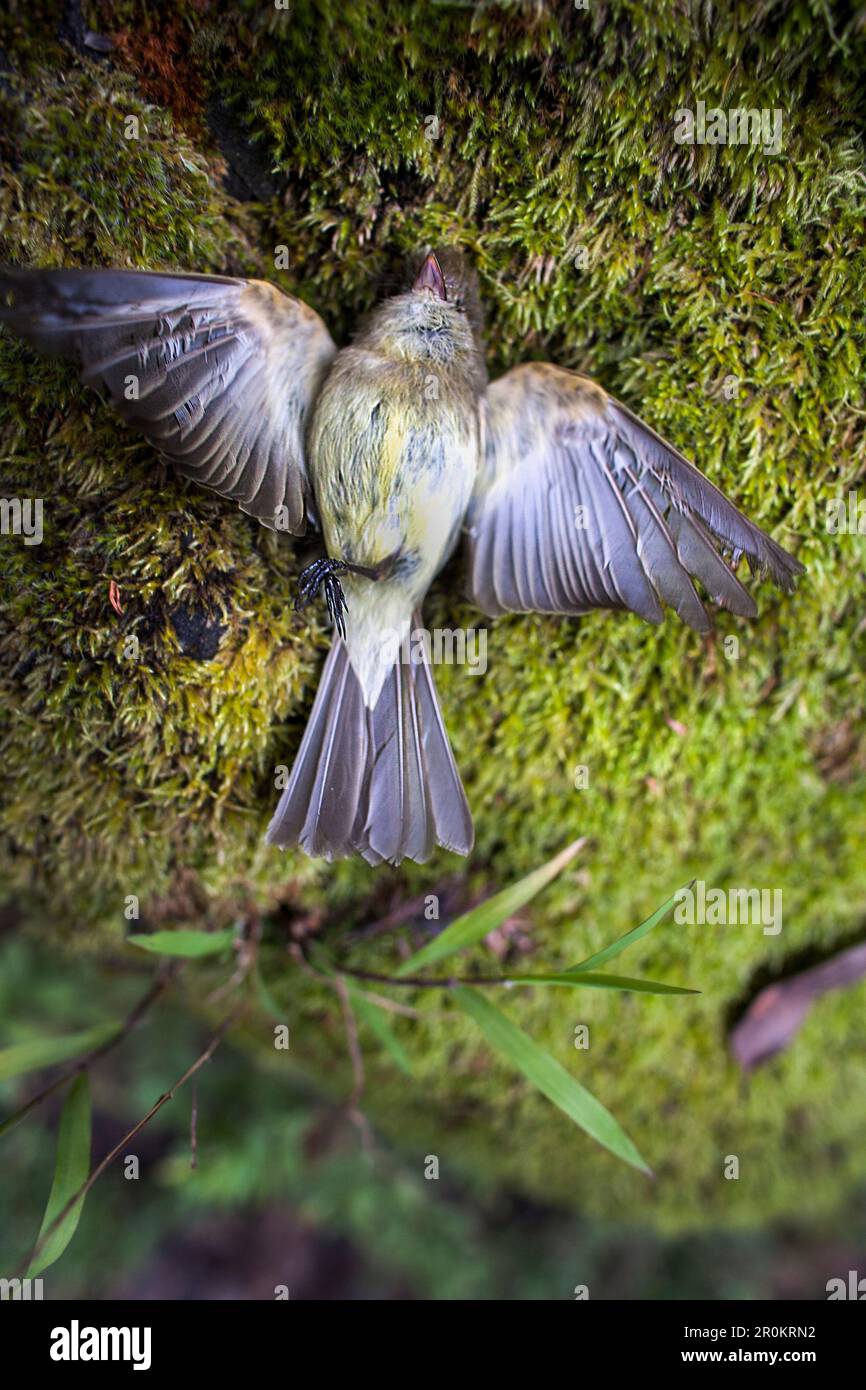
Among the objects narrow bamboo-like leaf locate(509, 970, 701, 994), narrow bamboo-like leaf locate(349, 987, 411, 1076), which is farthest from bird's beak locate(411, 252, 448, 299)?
narrow bamboo-like leaf locate(349, 987, 411, 1076)

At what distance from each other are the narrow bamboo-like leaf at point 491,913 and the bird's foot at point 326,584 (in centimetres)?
62

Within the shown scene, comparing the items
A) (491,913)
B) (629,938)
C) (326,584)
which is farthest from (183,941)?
(629,938)

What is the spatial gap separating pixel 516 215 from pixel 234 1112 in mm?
2887

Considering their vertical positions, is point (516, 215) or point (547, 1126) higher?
point (516, 215)

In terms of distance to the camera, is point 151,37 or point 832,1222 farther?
point 832,1222

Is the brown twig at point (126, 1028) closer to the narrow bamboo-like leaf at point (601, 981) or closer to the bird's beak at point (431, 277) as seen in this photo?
the narrow bamboo-like leaf at point (601, 981)

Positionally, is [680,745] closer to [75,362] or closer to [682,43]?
[682,43]

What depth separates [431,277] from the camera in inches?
57.4

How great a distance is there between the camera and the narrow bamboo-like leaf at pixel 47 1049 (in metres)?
1.74

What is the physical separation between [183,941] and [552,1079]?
2.52 ft

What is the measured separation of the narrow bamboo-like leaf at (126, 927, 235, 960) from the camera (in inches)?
61.2

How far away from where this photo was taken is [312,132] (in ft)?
4.63

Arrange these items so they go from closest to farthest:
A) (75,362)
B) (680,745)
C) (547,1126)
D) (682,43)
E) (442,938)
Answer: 1. (682,43)
2. (75,362)
3. (442,938)
4. (680,745)
5. (547,1126)

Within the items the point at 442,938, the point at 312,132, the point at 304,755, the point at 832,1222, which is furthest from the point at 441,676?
the point at 832,1222
